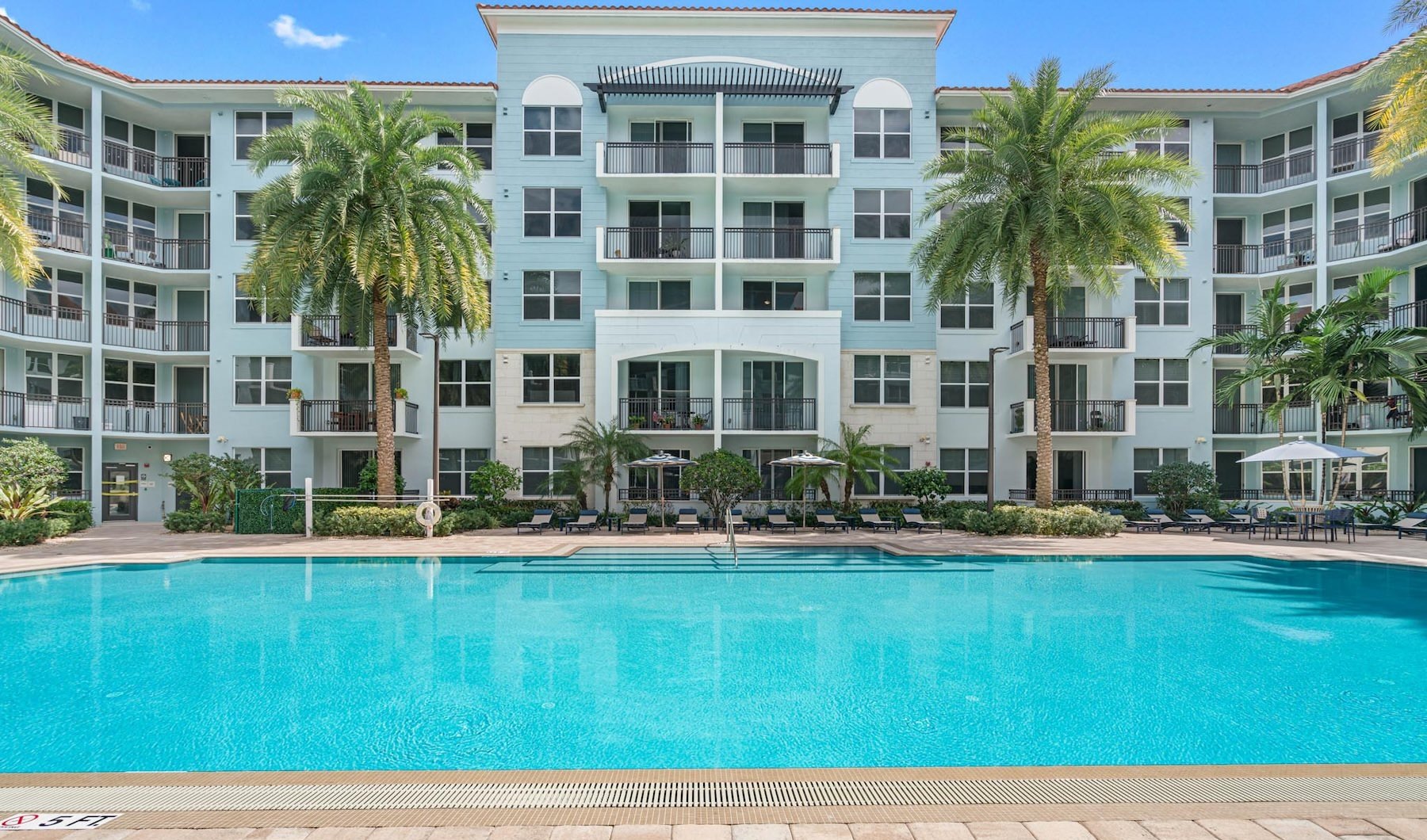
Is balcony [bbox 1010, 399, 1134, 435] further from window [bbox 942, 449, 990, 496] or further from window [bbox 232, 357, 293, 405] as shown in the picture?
window [bbox 232, 357, 293, 405]

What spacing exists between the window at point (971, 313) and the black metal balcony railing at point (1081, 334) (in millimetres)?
1004

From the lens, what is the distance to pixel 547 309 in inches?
1080

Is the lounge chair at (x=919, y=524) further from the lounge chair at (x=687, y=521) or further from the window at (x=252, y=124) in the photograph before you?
the window at (x=252, y=124)

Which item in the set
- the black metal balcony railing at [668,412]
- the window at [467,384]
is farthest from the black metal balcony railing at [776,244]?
the window at [467,384]

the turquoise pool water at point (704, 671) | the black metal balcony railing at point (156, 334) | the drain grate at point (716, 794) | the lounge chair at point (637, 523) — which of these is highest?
the black metal balcony railing at point (156, 334)

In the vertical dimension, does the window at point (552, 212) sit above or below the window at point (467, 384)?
above

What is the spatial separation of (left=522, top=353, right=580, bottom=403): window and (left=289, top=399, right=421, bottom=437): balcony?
Answer: 4.10 meters

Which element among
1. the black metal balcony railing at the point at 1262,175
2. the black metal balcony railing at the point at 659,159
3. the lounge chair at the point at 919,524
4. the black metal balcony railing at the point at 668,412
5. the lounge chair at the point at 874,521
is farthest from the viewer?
the black metal balcony railing at the point at 1262,175

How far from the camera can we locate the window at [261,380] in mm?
27562

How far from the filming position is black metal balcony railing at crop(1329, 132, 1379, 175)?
26766 millimetres

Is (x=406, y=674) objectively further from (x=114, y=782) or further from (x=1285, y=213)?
(x=1285, y=213)

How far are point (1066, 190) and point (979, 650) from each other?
14725 millimetres

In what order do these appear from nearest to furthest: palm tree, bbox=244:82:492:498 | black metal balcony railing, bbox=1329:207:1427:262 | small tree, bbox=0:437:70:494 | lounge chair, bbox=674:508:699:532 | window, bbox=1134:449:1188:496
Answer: palm tree, bbox=244:82:492:498, small tree, bbox=0:437:70:494, lounge chair, bbox=674:508:699:532, black metal balcony railing, bbox=1329:207:1427:262, window, bbox=1134:449:1188:496

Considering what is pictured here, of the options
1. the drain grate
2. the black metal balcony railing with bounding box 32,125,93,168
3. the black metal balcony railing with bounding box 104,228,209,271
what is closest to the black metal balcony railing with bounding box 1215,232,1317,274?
the drain grate
